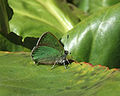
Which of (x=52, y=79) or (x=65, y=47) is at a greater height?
(x=65, y=47)

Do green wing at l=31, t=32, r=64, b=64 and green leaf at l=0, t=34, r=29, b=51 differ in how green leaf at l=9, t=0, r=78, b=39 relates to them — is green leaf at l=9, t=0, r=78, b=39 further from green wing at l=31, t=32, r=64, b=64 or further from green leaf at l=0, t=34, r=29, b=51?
green wing at l=31, t=32, r=64, b=64

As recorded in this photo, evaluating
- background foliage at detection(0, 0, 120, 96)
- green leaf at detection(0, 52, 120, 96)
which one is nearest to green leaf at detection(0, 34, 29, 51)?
background foliage at detection(0, 0, 120, 96)

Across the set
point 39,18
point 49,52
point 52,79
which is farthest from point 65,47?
point 39,18

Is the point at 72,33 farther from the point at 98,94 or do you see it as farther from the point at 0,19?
the point at 98,94

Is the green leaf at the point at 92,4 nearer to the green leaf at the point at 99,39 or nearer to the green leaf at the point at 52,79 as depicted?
the green leaf at the point at 99,39

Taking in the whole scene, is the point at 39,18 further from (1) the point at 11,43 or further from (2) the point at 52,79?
(2) the point at 52,79

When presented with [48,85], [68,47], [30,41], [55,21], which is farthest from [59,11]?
[48,85]
